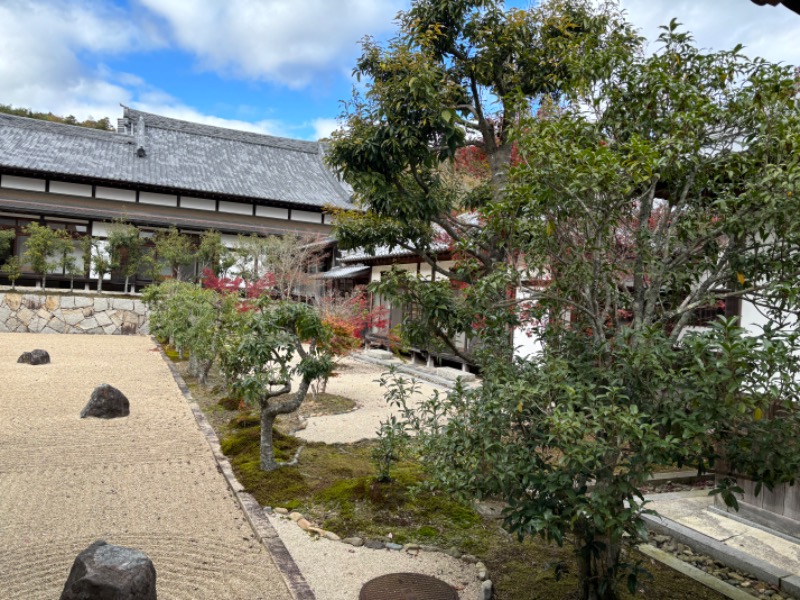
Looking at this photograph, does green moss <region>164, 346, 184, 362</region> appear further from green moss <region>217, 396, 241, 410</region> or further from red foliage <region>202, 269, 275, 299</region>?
green moss <region>217, 396, 241, 410</region>

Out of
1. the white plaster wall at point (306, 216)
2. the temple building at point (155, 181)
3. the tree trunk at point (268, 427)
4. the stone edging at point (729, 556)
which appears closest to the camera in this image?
the stone edging at point (729, 556)

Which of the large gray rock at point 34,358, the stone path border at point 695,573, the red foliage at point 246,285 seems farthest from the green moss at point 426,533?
the large gray rock at point 34,358

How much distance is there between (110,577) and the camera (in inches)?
120

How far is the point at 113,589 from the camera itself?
303 centimetres

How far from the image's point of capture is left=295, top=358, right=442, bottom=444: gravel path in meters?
7.93

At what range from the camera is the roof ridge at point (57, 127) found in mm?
24328

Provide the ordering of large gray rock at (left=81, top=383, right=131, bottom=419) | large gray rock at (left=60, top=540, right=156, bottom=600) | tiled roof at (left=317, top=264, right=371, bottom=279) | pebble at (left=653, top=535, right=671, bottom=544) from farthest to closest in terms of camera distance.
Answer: tiled roof at (left=317, top=264, right=371, bottom=279)
large gray rock at (left=81, top=383, right=131, bottom=419)
pebble at (left=653, top=535, right=671, bottom=544)
large gray rock at (left=60, top=540, right=156, bottom=600)

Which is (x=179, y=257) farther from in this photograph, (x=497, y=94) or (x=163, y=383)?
(x=497, y=94)

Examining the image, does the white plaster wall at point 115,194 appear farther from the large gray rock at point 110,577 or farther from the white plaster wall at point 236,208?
the large gray rock at point 110,577

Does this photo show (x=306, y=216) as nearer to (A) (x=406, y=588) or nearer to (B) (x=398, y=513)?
(B) (x=398, y=513)

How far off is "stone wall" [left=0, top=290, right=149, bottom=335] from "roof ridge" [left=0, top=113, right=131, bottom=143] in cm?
923

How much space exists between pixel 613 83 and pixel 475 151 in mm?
7140

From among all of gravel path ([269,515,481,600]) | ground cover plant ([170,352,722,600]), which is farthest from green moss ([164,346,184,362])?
gravel path ([269,515,481,600])

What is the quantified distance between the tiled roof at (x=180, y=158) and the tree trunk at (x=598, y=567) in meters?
22.3
